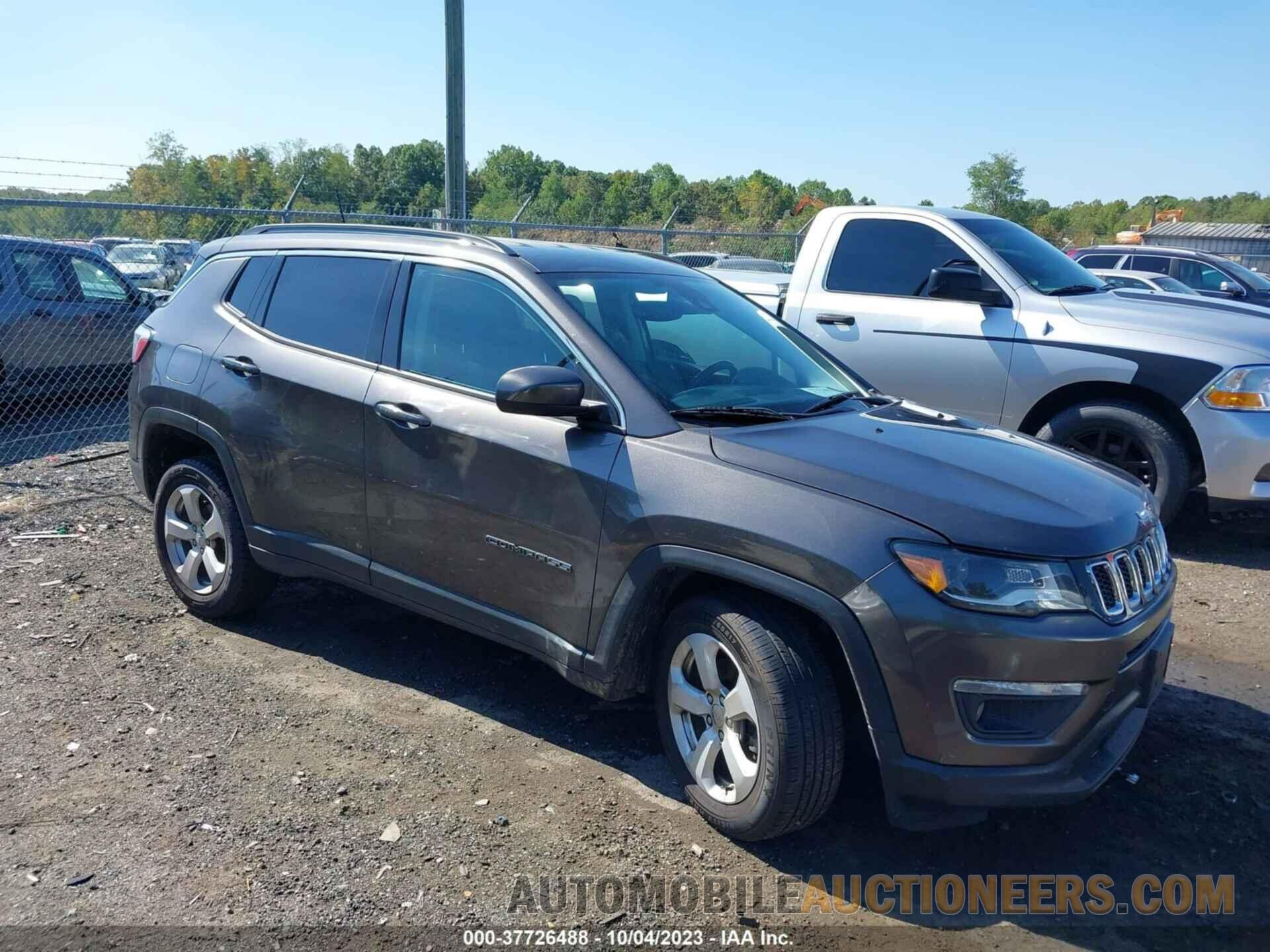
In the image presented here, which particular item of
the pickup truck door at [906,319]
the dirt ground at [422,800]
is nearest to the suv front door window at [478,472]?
the dirt ground at [422,800]

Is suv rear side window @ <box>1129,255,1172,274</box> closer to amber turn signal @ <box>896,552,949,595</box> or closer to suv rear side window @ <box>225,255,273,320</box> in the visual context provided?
suv rear side window @ <box>225,255,273,320</box>

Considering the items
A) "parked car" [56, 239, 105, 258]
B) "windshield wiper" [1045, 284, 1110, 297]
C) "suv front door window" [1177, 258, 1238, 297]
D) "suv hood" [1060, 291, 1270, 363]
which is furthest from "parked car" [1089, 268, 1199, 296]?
"parked car" [56, 239, 105, 258]

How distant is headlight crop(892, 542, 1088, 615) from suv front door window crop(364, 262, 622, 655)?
3.48 ft

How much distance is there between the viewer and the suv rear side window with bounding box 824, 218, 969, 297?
22.5ft

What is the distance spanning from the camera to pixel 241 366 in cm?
450

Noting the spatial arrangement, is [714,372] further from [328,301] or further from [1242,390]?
[1242,390]

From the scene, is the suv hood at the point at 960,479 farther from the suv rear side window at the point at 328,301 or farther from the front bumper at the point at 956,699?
the suv rear side window at the point at 328,301

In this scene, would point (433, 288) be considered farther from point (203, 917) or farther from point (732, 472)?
point (203, 917)

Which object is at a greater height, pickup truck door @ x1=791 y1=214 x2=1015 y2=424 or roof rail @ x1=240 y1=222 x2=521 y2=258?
roof rail @ x1=240 y1=222 x2=521 y2=258

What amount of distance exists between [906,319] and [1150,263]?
38.3ft

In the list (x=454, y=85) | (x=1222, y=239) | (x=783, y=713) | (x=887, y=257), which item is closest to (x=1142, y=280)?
(x=887, y=257)

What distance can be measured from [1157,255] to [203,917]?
17.0 meters

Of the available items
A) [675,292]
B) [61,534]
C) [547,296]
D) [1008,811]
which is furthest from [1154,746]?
[61,534]

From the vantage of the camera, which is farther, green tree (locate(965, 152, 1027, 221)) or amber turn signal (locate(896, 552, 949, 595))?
green tree (locate(965, 152, 1027, 221))
